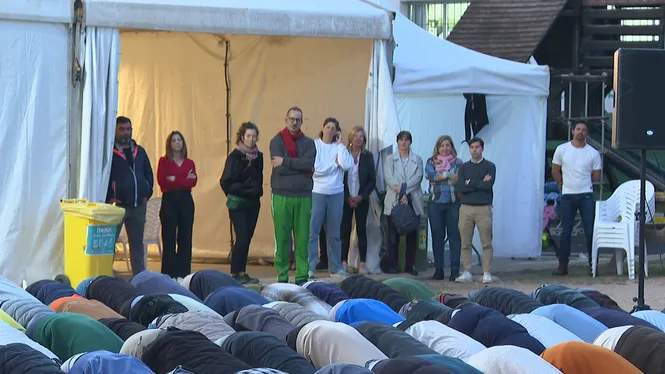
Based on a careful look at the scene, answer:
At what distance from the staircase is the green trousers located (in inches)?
361

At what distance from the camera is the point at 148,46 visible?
42.5 feet

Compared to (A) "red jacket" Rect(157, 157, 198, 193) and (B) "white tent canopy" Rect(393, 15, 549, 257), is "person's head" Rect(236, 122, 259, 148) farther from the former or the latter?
(B) "white tent canopy" Rect(393, 15, 549, 257)

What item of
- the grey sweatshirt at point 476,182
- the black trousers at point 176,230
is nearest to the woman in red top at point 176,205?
the black trousers at point 176,230

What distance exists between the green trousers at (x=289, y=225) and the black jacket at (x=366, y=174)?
0.91 metres

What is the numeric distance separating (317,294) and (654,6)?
13.3 metres

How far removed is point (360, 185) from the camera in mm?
11883

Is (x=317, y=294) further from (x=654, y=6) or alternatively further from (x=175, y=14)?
(x=654, y=6)

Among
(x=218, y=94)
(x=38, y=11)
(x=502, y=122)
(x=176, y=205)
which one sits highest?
(x=38, y=11)

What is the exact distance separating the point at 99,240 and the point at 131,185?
3.19 feet

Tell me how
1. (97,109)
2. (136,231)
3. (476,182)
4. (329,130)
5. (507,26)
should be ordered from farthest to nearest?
(507,26) < (476,182) < (329,130) < (136,231) < (97,109)

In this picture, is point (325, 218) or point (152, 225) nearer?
point (325, 218)

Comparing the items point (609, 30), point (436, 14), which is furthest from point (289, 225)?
point (436, 14)

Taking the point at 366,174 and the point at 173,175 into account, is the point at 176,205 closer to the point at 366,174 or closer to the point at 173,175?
the point at 173,175

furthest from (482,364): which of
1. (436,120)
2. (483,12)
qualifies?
(483,12)
